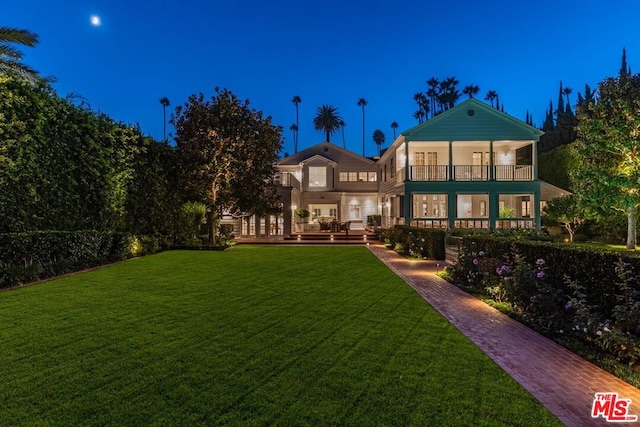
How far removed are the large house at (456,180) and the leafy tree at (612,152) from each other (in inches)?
137

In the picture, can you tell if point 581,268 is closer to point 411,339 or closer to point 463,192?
point 411,339

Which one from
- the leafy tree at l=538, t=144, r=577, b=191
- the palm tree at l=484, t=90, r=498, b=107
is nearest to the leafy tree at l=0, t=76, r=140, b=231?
the leafy tree at l=538, t=144, r=577, b=191

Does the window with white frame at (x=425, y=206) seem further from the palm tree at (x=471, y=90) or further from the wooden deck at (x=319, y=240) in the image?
the palm tree at (x=471, y=90)

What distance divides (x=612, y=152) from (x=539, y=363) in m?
17.3

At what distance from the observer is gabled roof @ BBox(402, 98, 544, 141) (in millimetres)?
21469

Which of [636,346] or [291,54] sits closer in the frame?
[636,346]

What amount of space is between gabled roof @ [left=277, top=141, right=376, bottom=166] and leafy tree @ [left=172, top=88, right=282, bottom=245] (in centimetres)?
1283

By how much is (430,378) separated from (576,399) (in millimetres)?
1345

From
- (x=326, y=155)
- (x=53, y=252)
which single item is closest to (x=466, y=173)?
(x=326, y=155)

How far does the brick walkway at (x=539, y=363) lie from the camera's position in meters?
3.42

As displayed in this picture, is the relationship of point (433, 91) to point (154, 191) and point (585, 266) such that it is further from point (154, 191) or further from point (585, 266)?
point (585, 266)

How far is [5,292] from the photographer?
7.83 metres

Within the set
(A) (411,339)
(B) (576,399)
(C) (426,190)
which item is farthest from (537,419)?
(C) (426,190)

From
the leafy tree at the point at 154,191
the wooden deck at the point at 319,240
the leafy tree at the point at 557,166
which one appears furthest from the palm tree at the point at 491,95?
the leafy tree at the point at 154,191
